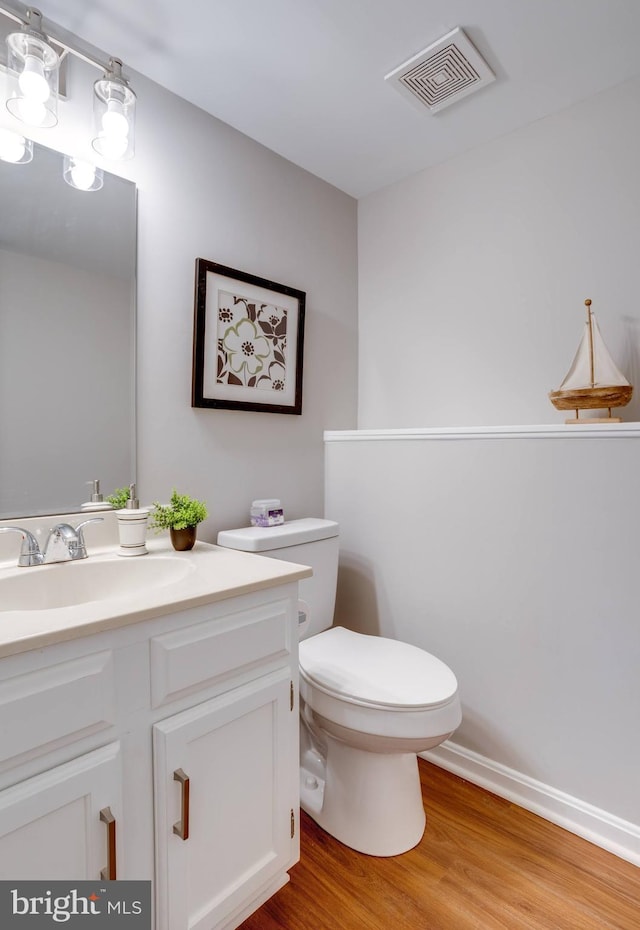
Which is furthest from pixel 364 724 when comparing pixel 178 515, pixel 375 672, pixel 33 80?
pixel 33 80

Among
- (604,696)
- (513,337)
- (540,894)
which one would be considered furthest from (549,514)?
(540,894)

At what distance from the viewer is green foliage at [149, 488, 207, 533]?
1361 millimetres

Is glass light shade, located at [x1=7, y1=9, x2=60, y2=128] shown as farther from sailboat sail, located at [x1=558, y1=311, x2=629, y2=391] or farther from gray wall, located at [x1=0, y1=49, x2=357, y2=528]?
sailboat sail, located at [x1=558, y1=311, x2=629, y2=391]

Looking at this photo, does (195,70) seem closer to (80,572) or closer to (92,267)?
(92,267)

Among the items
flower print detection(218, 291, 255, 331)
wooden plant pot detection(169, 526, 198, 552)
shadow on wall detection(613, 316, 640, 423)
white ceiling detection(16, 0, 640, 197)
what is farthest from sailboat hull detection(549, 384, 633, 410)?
wooden plant pot detection(169, 526, 198, 552)

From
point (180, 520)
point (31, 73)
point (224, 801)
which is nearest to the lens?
point (224, 801)

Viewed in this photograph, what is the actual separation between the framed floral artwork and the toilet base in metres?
1.17

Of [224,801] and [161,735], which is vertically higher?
[161,735]

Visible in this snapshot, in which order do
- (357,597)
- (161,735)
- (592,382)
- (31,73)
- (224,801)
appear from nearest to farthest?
(161,735) < (224,801) < (31,73) < (592,382) < (357,597)

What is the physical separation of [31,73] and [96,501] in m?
1.05

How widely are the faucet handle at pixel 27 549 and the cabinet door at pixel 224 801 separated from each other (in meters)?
0.52

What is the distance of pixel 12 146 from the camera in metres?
1.21

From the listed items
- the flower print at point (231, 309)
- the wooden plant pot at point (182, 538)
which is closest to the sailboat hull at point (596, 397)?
the flower print at point (231, 309)

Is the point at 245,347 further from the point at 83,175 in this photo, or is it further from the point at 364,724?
the point at 364,724
